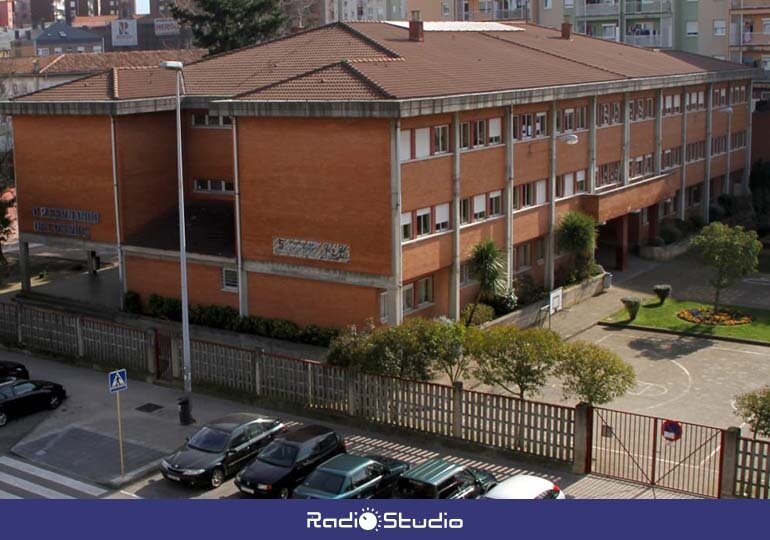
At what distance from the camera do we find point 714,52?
7750cm

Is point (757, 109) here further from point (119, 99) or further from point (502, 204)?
point (119, 99)

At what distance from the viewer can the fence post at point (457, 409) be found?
86.6 feet

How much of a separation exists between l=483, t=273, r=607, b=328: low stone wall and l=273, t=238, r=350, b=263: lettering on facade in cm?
623

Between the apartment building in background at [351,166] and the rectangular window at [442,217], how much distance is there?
3.5 inches

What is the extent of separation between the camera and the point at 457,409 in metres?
26.5

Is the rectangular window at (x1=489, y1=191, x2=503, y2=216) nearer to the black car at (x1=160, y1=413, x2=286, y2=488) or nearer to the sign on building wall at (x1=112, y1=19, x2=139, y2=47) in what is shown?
the black car at (x1=160, y1=413, x2=286, y2=488)

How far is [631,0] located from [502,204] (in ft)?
147

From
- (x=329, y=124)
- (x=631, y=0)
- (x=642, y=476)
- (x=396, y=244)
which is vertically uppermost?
(x=631, y=0)

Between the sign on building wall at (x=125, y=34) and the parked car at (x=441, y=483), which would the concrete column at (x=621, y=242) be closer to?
the parked car at (x=441, y=483)

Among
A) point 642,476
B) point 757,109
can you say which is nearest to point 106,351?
point 642,476

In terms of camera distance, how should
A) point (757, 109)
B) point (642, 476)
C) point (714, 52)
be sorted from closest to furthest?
point (642, 476), point (757, 109), point (714, 52)

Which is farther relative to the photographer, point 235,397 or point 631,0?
point 631,0

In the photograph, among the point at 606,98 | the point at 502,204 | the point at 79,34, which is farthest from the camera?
the point at 79,34

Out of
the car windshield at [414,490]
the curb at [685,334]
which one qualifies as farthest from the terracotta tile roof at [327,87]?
the car windshield at [414,490]
